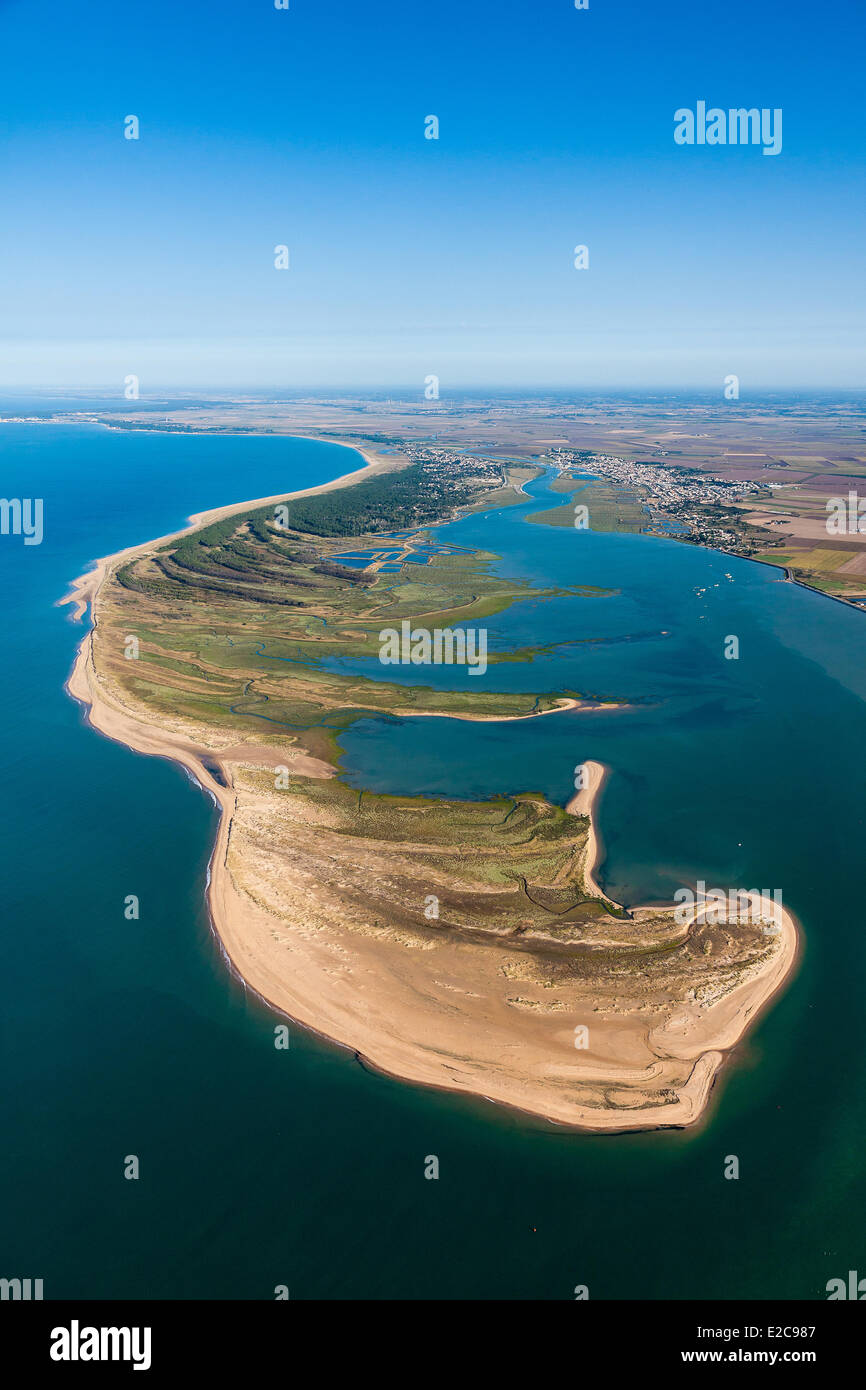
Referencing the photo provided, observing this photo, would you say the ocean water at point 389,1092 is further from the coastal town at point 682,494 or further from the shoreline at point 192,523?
the coastal town at point 682,494

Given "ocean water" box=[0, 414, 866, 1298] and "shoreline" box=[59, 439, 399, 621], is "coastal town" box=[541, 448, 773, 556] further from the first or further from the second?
"ocean water" box=[0, 414, 866, 1298]

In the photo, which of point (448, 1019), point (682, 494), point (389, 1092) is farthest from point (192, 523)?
point (389, 1092)

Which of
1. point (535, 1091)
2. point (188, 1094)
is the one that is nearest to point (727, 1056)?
point (535, 1091)

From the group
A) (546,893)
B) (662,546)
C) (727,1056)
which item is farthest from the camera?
(662,546)

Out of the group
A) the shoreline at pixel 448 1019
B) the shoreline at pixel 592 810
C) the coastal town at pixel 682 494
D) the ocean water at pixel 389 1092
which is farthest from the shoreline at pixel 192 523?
the shoreline at pixel 592 810

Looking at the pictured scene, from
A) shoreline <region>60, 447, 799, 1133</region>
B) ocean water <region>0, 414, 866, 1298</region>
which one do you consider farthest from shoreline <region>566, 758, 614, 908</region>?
ocean water <region>0, 414, 866, 1298</region>

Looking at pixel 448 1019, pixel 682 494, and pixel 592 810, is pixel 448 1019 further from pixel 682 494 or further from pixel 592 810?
pixel 682 494
